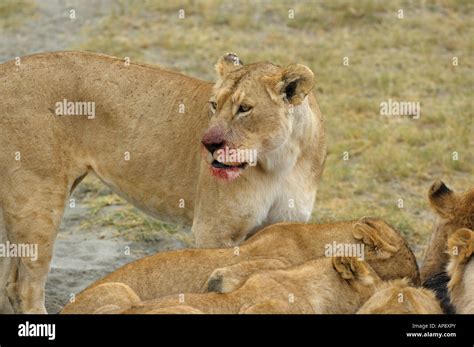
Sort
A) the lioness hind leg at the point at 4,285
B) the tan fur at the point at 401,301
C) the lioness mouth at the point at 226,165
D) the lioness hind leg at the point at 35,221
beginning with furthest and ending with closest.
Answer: the lioness hind leg at the point at 4,285 → the lioness hind leg at the point at 35,221 → the lioness mouth at the point at 226,165 → the tan fur at the point at 401,301

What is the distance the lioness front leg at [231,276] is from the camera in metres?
6.68

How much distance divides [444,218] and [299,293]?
1211mm

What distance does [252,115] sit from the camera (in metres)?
7.47

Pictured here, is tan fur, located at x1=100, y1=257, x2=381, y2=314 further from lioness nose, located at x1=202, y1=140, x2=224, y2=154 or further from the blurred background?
the blurred background

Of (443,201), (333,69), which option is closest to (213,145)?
(443,201)

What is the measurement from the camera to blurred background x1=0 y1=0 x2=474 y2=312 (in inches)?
420

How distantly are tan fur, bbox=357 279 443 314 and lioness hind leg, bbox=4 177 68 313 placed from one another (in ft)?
7.64

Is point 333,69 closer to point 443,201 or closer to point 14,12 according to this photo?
point 14,12

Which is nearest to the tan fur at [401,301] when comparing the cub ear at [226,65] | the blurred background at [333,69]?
the cub ear at [226,65]

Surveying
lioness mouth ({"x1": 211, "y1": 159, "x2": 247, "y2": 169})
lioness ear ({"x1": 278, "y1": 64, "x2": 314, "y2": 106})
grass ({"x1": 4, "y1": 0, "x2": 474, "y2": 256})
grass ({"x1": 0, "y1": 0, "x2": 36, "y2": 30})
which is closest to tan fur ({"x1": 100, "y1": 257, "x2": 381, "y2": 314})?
lioness mouth ({"x1": 211, "y1": 159, "x2": 247, "y2": 169})

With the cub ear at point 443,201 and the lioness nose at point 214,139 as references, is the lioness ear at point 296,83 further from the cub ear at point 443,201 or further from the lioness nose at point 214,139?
the cub ear at point 443,201

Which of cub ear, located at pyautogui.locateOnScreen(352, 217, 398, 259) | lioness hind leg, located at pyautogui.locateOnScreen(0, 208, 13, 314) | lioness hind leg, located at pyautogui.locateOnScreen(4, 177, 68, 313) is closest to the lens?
cub ear, located at pyautogui.locateOnScreen(352, 217, 398, 259)

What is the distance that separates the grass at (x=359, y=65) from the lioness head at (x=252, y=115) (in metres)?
3.08
